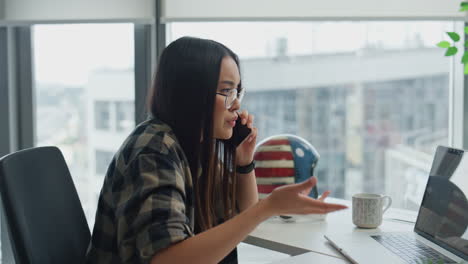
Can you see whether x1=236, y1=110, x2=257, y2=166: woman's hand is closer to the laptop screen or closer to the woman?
the woman

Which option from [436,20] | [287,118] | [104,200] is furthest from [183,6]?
[104,200]

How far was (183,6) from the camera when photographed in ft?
7.82

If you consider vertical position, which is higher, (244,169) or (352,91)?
(352,91)

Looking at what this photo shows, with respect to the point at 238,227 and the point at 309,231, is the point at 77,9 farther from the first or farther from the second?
the point at 238,227

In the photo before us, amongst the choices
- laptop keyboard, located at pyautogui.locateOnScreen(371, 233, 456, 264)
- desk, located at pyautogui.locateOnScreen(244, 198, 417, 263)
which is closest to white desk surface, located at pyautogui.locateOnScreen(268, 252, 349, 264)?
desk, located at pyautogui.locateOnScreen(244, 198, 417, 263)

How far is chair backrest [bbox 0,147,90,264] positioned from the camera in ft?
3.73

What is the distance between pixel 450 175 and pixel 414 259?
274mm

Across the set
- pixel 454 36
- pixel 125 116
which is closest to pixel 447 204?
pixel 454 36

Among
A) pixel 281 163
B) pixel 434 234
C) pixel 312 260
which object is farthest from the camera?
pixel 281 163

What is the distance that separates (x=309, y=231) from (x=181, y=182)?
617mm

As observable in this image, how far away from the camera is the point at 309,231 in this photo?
1581mm

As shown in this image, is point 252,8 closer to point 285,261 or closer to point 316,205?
point 285,261

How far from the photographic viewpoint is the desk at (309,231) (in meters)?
1.44

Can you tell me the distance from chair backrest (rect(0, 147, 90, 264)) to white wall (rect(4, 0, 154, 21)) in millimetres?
1153
